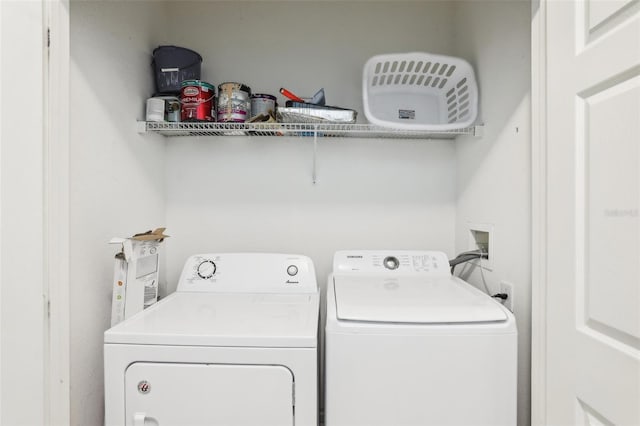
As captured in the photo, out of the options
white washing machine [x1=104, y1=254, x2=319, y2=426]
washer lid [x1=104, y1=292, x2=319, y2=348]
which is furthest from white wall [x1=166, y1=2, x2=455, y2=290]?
white washing machine [x1=104, y1=254, x2=319, y2=426]

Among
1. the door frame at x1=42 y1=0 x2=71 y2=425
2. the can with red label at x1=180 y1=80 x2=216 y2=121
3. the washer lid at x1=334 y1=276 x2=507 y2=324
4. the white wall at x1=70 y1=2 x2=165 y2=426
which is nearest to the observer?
the door frame at x1=42 y1=0 x2=71 y2=425

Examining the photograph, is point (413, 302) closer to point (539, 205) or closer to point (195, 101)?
point (539, 205)

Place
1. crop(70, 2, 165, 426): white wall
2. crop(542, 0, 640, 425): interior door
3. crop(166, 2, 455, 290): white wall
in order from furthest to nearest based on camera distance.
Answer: crop(166, 2, 455, 290): white wall
crop(70, 2, 165, 426): white wall
crop(542, 0, 640, 425): interior door

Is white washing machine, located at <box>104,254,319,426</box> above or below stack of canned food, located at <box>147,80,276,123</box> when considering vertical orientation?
below

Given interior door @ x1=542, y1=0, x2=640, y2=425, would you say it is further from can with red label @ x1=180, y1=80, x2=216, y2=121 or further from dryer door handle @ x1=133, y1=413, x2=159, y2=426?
can with red label @ x1=180, y1=80, x2=216, y2=121

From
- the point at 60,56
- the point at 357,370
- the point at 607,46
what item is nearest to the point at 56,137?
the point at 60,56

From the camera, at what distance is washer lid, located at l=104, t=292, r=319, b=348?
3.69ft

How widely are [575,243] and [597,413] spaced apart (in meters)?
0.42

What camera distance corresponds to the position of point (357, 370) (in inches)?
43.7

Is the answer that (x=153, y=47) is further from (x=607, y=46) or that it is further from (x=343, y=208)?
(x=607, y=46)

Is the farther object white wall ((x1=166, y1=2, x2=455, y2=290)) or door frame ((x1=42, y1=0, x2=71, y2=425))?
white wall ((x1=166, y1=2, x2=455, y2=290))

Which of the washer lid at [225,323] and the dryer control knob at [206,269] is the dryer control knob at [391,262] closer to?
the washer lid at [225,323]

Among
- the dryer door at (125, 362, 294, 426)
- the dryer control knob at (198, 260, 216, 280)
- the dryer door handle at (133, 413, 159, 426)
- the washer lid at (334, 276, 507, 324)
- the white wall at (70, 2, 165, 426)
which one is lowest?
the dryer door handle at (133, 413, 159, 426)

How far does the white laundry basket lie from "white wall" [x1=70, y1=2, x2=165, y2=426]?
3.60 ft
